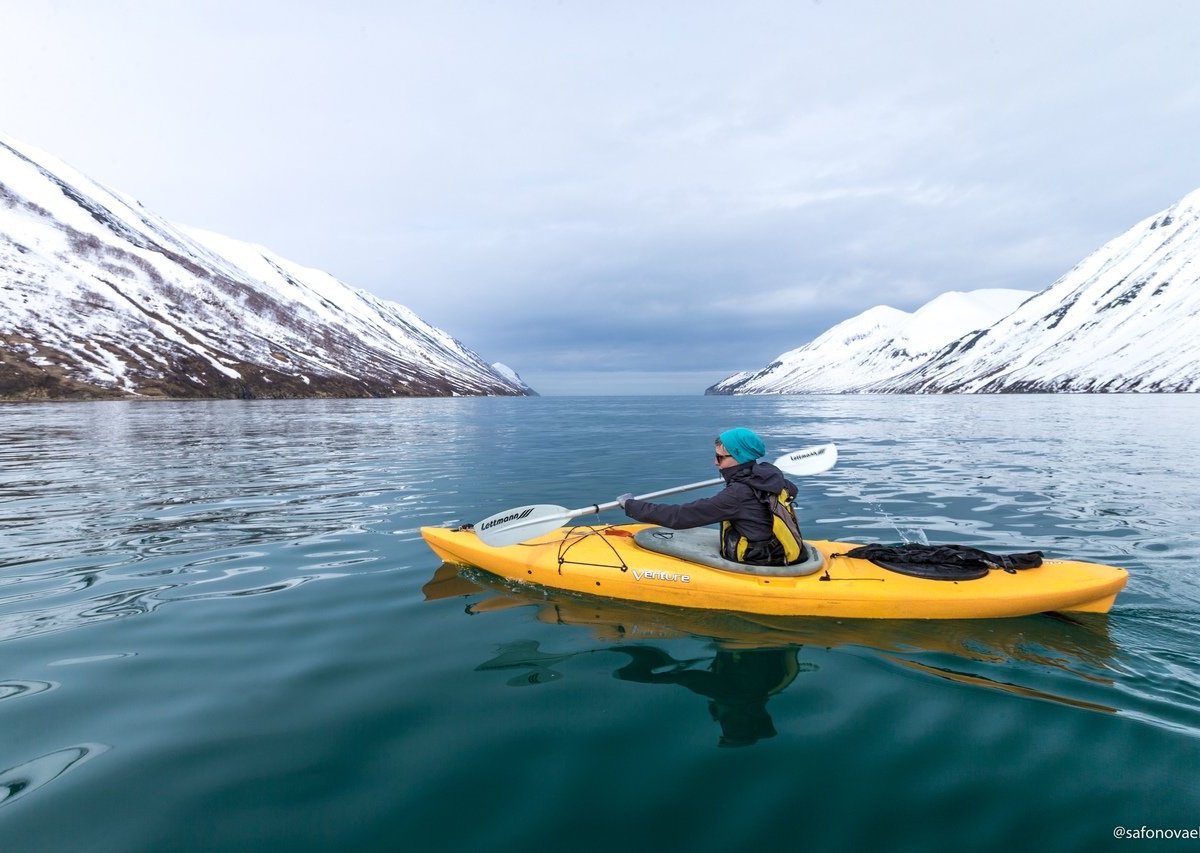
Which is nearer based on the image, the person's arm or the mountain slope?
the person's arm

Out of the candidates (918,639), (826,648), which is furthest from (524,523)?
(918,639)

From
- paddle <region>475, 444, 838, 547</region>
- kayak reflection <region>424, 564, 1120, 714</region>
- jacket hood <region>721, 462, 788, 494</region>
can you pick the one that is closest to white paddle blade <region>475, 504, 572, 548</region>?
paddle <region>475, 444, 838, 547</region>

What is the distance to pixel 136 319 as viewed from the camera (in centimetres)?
10712

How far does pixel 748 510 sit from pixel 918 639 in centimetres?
227

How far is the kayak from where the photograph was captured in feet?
22.5

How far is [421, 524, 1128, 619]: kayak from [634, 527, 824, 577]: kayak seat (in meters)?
0.01

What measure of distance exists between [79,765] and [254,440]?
96.9 ft

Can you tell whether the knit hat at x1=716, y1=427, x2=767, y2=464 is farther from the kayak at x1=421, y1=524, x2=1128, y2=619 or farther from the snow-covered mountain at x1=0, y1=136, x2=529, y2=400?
the snow-covered mountain at x1=0, y1=136, x2=529, y2=400

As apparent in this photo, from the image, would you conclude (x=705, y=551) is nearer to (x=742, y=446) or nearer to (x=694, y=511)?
(x=694, y=511)

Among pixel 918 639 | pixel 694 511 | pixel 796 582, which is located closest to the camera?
pixel 918 639

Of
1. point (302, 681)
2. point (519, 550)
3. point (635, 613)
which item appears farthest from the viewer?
point (519, 550)

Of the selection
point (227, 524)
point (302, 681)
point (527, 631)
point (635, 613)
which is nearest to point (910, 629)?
point (635, 613)

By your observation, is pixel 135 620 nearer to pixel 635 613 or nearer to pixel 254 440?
pixel 635 613

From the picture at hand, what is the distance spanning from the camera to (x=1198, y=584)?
310 inches
